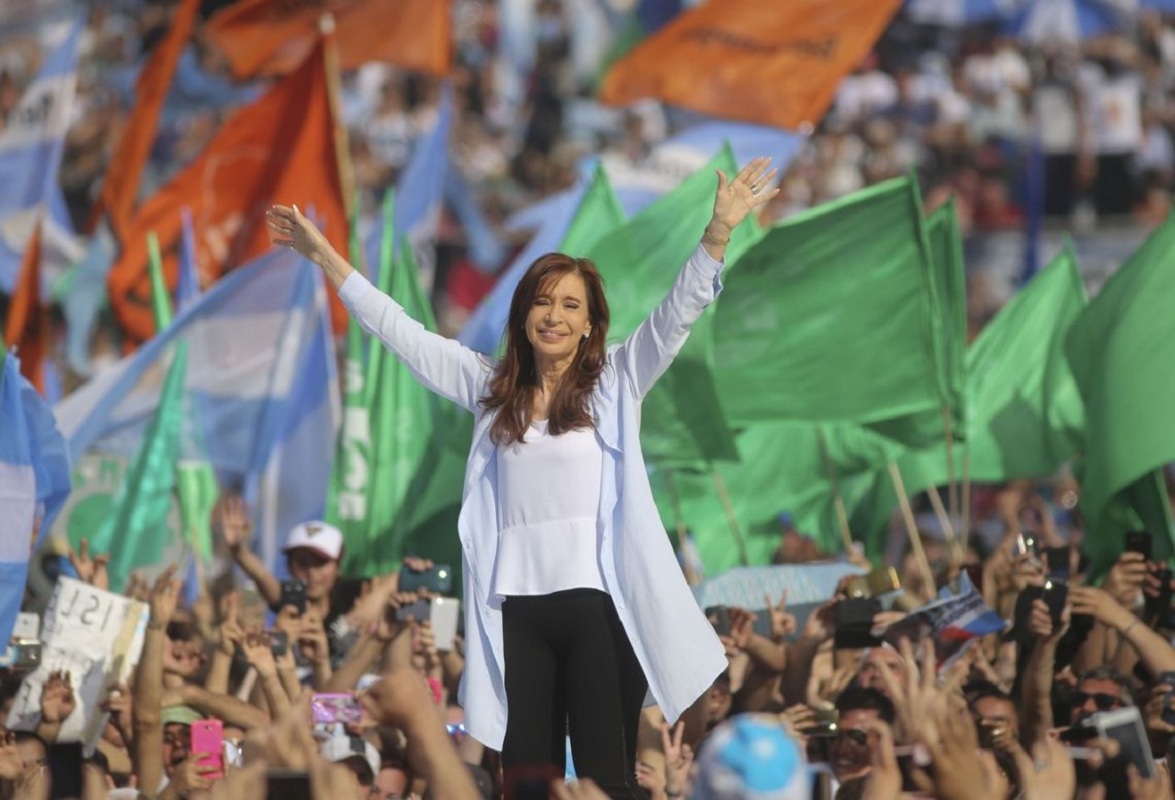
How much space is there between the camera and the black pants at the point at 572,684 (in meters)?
5.17

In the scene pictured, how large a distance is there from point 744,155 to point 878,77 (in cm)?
672

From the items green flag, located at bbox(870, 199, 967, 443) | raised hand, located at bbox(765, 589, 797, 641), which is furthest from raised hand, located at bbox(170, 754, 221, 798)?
green flag, located at bbox(870, 199, 967, 443)

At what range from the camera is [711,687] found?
21.9 ft

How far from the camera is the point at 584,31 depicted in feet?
68.9

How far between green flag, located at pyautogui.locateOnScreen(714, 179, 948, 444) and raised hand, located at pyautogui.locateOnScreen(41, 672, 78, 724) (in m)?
3.47

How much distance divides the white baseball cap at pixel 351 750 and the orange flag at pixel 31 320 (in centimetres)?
526

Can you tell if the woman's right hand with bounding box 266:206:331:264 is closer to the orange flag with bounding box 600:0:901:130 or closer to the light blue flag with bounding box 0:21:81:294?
the orange flag with bounding box 600:0:901:130

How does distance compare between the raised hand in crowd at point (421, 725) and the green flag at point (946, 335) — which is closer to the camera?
the raised hand in crowd at point (421, 725)

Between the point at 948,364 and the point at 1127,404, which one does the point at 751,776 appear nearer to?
the point at 1127,404

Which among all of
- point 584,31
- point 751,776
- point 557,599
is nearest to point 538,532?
point 557,599

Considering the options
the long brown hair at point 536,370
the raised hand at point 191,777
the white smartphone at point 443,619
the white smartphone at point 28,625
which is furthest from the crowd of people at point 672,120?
the long brown hair at point 536,370

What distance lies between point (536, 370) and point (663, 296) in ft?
13.9

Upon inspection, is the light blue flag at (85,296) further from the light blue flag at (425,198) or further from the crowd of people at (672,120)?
the crowd of people at (672,120)

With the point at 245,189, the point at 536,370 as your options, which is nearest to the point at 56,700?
the point at 536,370
